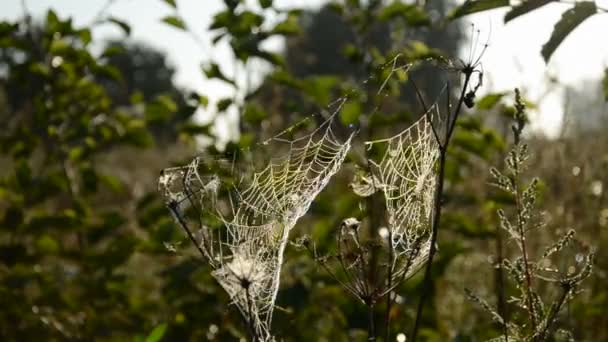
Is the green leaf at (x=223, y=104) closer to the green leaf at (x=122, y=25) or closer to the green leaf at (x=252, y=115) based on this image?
the green leaf at (x=252, y=115)

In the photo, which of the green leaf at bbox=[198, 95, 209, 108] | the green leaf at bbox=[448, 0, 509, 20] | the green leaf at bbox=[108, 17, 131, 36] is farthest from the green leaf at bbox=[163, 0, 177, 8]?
the green leaf at bbox=[448, 0, 509, 20]

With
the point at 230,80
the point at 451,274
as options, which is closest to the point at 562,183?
the point at 451,274

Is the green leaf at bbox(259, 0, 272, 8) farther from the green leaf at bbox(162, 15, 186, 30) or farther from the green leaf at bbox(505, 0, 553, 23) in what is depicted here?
the green leaf at bbox(505, 0, 553, 23)

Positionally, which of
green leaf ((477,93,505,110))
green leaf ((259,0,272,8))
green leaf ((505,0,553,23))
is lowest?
green leaf ((505,0,553,23))

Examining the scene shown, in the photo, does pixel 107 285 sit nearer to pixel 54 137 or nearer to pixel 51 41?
pixel 54 137

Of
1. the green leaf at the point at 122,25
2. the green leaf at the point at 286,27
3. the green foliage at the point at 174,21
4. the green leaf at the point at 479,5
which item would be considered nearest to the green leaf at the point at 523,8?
the green leaf at the point at 479,5

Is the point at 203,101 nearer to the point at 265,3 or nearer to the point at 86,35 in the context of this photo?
the point at 265,3
